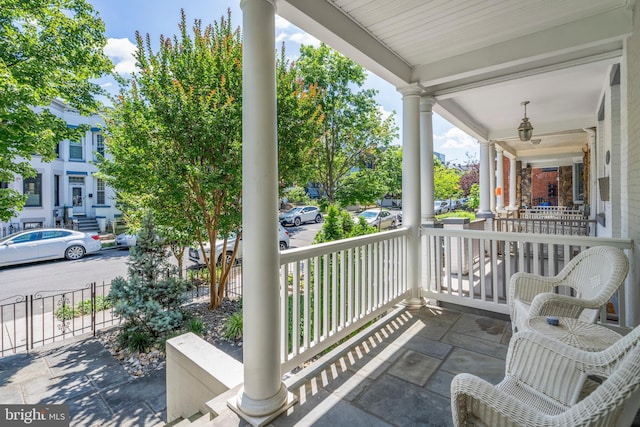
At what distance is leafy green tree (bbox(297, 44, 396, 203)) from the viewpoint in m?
9.66

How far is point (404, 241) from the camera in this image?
3725mm

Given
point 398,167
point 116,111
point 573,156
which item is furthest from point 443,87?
point 573,156

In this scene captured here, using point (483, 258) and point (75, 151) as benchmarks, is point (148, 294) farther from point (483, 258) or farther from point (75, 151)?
point (75, 151)

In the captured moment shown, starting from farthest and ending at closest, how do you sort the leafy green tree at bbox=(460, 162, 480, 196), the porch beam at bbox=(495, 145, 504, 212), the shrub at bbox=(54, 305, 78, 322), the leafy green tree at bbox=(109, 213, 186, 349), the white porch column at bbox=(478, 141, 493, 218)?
1. the leafy green tree at bbox=(460, 162, 480, 196)
2. the porch beam at bbox=(495, 145, 504, 212)
3. the white porch column at bbox=(478, 141, 493, 218)
4. the shrub at bbox=(54, 305, 78, 322)
5. the leafy green tree at bbox=(109, 213, 186, 349)

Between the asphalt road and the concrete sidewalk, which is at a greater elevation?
the asphalt road

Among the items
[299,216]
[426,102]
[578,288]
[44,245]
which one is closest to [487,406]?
[578,288]

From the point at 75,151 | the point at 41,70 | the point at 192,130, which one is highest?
the point at 75,151

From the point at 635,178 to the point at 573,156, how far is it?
11.2 meters

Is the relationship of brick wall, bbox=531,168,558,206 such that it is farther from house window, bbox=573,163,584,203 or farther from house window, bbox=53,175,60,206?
house window, bbox=53,175,60,206

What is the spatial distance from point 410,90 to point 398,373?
9.83 ft

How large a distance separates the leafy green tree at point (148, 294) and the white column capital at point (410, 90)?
3.98m

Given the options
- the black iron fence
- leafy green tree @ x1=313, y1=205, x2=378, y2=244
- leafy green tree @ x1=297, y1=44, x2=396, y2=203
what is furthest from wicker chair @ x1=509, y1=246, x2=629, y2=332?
leafy green tree @ x1=297, y1=44, x2=396, y2=203

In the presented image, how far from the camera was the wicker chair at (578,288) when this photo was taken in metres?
2.09

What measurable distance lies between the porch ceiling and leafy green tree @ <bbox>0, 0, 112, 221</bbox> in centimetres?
437
